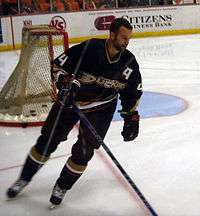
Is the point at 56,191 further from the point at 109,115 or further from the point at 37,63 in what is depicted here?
the point at 37,63

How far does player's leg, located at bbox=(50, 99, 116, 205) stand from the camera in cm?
252

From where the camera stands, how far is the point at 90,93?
101 inches

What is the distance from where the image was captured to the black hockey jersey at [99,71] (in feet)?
8.05

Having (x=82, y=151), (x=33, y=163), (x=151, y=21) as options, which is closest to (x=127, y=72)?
(x=82, y=151)

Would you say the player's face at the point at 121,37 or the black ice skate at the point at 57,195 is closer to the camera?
the player's face at the point at 121,37

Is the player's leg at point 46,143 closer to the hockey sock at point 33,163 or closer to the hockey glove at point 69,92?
the hockey sock at point 33,163

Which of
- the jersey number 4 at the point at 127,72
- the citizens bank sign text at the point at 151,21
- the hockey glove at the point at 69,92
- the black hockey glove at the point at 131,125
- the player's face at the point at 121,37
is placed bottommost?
the citizens bank sign text at the point at 151,21

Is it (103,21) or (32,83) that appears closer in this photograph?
(32,83)

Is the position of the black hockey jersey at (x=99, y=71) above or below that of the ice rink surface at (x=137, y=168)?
above

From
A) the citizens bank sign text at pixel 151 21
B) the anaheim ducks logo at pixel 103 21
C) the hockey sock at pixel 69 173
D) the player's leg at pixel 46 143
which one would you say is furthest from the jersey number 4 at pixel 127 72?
the citizens bank sign text at pixel 151 21

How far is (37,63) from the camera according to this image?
466 cm

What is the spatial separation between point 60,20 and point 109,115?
7.85 m

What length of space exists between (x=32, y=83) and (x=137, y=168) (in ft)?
5.61

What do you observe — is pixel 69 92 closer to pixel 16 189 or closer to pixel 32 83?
pixel 16 189
